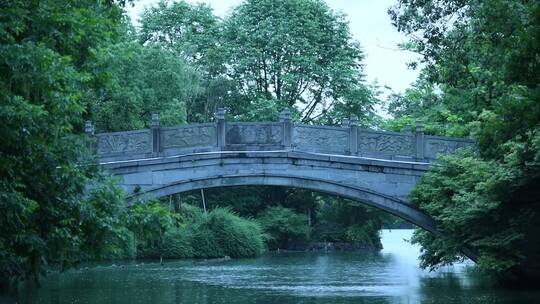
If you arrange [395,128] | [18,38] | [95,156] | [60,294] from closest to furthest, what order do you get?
[18,38] → [95,156] → [60,294] → [395,128]

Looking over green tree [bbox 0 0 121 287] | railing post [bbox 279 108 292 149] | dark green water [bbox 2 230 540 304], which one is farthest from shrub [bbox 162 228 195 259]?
green tree [bbox 0 0 121 287]

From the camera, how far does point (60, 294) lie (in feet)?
64.5

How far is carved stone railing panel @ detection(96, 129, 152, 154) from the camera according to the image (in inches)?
880

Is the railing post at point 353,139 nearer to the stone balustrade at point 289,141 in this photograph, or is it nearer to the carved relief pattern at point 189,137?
the stone balustrade at point 289,141

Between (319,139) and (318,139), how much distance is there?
0.03 metres

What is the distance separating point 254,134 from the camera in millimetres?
Answer: 22844

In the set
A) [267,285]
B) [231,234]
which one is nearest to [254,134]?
[267,285]

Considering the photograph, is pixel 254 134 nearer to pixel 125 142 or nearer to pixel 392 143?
pixel 125 142

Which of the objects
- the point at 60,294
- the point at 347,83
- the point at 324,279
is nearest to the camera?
the point at 60,294

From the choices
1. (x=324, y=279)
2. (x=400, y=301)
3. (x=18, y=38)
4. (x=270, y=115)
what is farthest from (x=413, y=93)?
(x=18, y=38)

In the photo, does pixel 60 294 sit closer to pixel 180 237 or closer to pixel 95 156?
pixel 95 156

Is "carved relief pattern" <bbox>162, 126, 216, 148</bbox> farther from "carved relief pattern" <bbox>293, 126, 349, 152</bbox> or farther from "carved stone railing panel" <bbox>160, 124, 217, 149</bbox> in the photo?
"carved relief pattern" <bbox>293, 126, 349, 152</bbox>

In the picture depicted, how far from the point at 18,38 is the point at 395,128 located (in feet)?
75.0

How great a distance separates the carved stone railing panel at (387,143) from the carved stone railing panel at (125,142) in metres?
4.86
